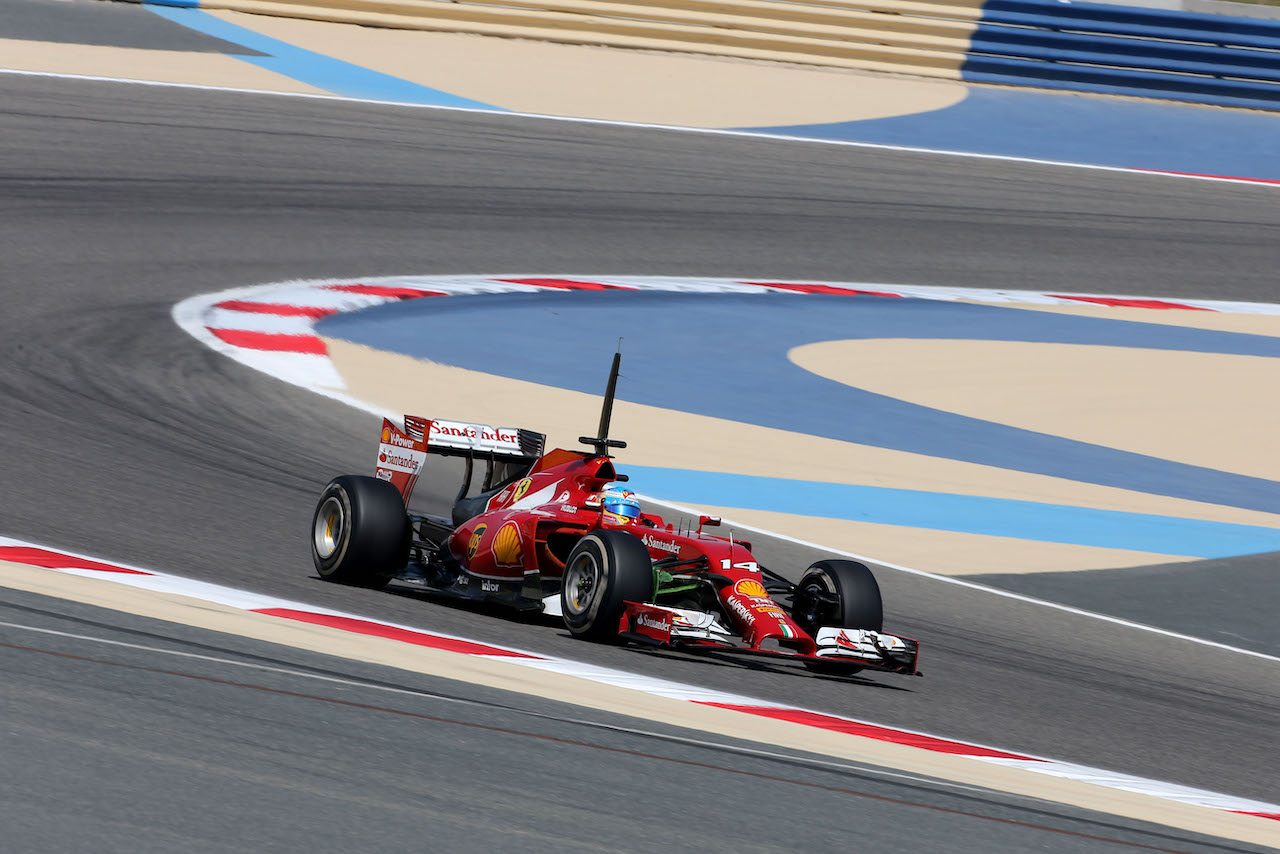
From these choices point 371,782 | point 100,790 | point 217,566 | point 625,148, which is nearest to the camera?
point 100,790

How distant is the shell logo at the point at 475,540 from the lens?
7.93 meters

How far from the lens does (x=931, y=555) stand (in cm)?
990

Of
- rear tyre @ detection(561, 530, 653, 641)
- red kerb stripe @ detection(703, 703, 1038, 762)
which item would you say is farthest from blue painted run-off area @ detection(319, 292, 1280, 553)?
red kerb stripe @ detection(703, 703, 1038, 762)

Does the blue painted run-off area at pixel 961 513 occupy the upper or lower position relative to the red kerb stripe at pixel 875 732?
upper

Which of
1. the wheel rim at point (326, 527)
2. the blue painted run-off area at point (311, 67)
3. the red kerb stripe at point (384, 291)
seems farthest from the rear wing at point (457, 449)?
the blue painted run-off area at point (311, 67)

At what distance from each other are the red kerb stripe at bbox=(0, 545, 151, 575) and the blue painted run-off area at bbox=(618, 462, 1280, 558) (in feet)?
12.0

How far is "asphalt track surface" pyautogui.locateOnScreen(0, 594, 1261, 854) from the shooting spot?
4.29 meters

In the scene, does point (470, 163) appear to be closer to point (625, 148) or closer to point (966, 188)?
point (625, 148)

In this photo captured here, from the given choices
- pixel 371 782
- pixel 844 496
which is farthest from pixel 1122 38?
pixel 371 782

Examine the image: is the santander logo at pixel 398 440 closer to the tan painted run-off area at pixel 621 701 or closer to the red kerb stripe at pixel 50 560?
the red kerb stripe at pixel 50 560

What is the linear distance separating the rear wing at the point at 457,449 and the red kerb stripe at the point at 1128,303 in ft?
31.8

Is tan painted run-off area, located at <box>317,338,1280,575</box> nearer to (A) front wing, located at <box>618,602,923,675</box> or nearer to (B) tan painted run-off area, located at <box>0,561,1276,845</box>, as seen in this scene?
(A) front wing, located at <box>618,602,923,675</box>

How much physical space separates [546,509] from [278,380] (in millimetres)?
4138

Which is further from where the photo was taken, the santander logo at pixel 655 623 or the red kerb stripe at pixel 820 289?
the red kerb stripe at pixel 820 289
